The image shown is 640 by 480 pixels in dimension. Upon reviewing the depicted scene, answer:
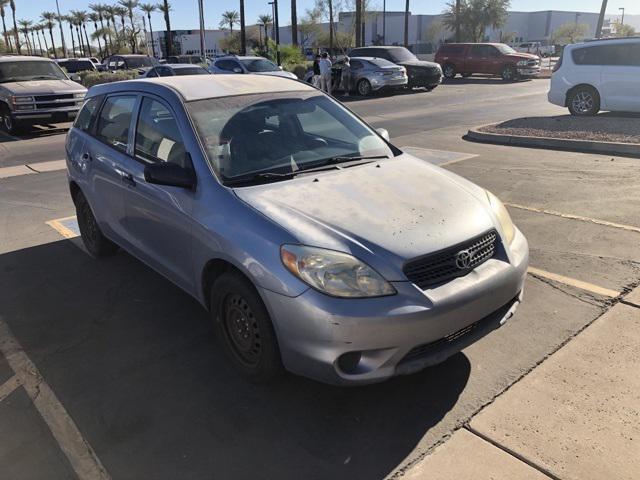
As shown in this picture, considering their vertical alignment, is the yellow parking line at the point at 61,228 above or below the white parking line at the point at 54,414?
below

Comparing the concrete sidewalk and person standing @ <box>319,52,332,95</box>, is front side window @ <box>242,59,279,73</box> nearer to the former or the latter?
person standing @ <box>319,52,332,95</box>

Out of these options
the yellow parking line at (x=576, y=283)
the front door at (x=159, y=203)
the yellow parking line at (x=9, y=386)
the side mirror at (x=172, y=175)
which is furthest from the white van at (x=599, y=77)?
the yellow parking line at (x=9, y=386)

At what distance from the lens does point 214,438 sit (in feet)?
9.29

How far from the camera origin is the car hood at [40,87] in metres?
13.3

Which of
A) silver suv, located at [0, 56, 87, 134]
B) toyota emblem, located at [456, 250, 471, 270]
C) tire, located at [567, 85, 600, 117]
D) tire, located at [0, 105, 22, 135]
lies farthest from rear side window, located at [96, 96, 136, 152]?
tire, located at [567, 85, 600, 117]

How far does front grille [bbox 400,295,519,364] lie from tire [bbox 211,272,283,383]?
2.40 feet

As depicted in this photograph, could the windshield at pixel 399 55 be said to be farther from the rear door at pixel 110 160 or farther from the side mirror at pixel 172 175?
the side mirror at pixel 172 175

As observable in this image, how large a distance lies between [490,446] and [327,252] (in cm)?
124

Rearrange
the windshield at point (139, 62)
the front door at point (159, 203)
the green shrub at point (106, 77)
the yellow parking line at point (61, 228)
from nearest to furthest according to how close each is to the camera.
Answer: the front door at point (159, 203) → the yellow parking line at point (61, 228) → the green shrub at point (106, 77) → the windshield at point (139, 62)


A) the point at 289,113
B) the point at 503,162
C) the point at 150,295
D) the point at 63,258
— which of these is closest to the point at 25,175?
the point at 63,258

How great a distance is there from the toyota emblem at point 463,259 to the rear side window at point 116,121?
274 cm

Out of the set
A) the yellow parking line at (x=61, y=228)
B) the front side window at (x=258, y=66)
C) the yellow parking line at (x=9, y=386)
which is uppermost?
the front side window at (x=258, y=66)

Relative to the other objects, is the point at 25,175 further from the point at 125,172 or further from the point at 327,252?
the point at 327,252

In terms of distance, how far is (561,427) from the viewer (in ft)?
9.23
